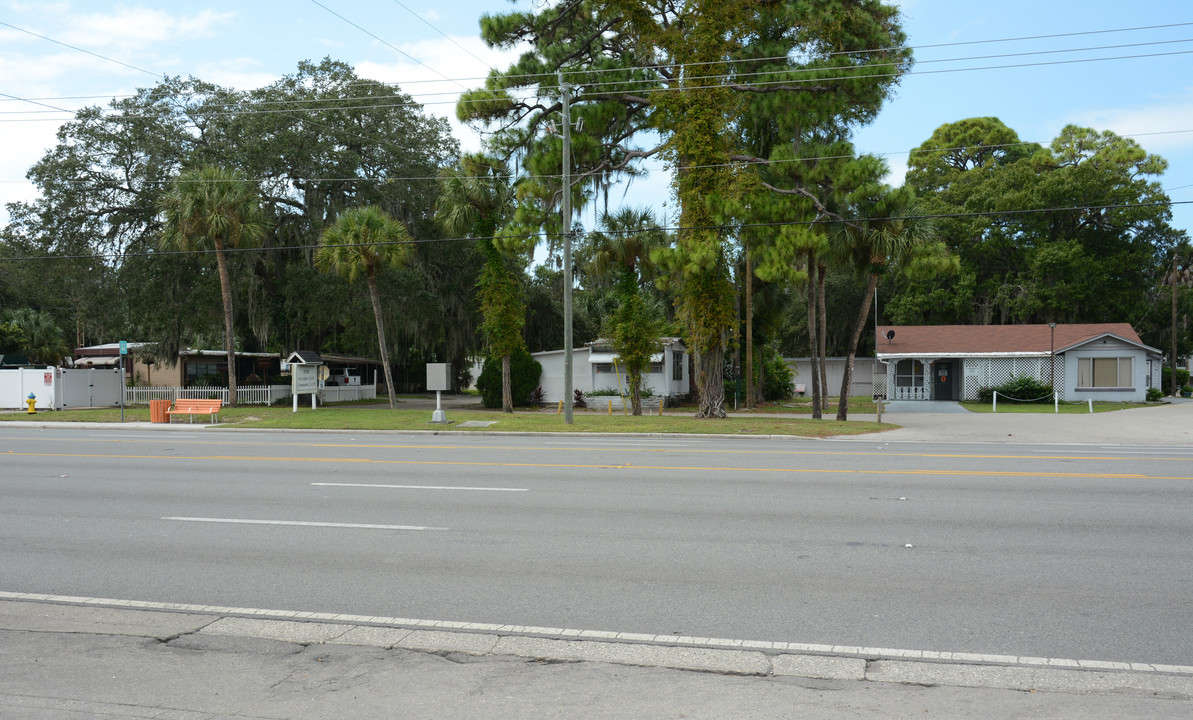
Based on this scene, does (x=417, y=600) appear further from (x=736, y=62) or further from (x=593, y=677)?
(x=736, y=62)

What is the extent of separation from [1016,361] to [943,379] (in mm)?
3875

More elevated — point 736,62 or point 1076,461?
point 736,62

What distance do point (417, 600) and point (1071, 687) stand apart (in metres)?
4.51

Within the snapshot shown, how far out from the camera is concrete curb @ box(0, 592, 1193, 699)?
4977 mm

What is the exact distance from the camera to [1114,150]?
178 feet

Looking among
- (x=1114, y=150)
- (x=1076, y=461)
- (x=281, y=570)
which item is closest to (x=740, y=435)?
(x=1076, y=461)

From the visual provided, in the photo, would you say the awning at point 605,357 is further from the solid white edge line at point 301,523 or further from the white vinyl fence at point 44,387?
the solid white edge line at point 301,523

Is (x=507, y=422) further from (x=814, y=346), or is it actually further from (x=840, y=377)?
(x=840, y=377)

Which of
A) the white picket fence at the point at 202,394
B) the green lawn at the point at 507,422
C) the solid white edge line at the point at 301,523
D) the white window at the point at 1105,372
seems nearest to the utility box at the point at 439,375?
the green lawn at the point at 507,422

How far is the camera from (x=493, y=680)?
5.00m

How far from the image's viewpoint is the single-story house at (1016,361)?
41.3m

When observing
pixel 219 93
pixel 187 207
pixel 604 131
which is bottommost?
pixel 187 207

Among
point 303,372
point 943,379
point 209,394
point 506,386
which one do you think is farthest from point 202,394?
point 943,379

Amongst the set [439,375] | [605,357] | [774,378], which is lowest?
[774,378]
